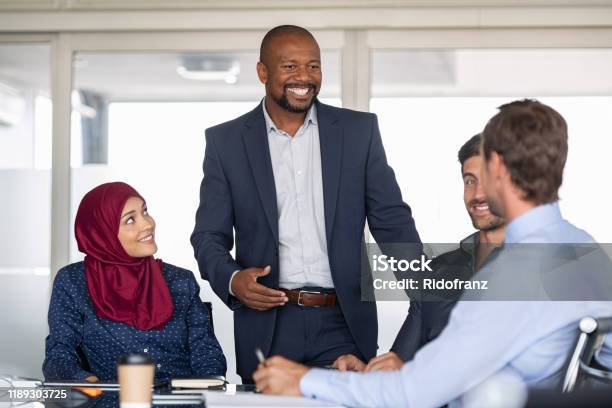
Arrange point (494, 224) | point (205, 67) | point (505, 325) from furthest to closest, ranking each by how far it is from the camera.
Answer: point (205, 67) → point (494, 224) → point (505, 325)

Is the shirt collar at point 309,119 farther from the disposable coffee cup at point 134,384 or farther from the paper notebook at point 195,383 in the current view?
the disposable coffee cup at point 134,384

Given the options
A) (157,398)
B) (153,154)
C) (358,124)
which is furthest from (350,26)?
(157,398)

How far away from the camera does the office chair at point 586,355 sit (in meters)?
1.77

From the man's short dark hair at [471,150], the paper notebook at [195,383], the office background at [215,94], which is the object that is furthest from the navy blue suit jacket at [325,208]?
the office background at [215,94]

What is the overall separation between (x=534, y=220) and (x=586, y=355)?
25 cm

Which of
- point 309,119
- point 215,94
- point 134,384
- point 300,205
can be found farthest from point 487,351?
point 215,94

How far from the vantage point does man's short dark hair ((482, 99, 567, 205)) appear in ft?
6.06

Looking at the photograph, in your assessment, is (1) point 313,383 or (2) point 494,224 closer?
(1) point 313,383

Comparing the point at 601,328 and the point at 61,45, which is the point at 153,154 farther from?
the point at 601,328

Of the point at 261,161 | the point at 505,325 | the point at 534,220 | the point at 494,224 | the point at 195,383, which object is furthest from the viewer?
the point at 261,161

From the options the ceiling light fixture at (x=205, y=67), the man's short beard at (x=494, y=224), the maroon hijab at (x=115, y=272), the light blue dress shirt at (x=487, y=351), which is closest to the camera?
the light blue dress shirt at (x=487, y=351)

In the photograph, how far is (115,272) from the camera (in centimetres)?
328

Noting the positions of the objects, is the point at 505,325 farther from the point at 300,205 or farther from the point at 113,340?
the point at 113,340

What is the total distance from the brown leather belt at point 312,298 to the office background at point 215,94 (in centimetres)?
187
